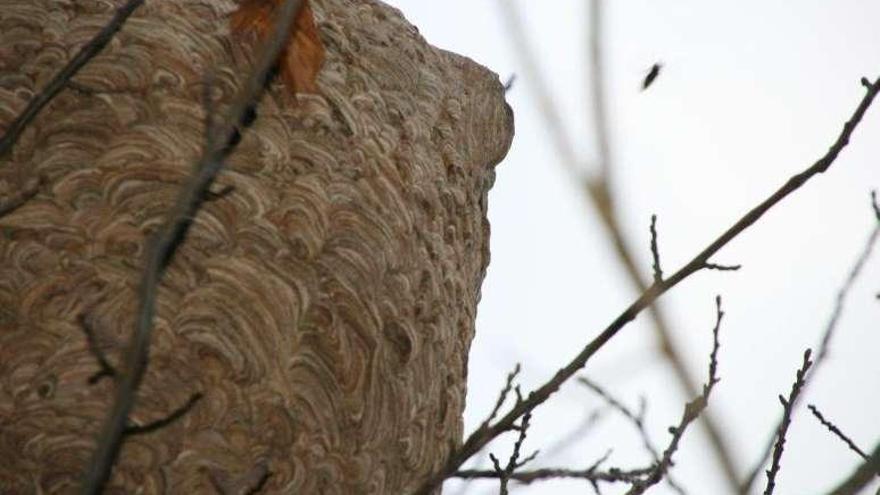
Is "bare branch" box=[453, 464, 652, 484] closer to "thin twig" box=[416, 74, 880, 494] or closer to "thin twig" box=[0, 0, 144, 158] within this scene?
"thin twig" box=[416, 74, 880, 494]

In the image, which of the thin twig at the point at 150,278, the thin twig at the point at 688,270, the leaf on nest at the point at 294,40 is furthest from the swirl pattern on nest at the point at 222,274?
the thin twig at the point at 150,278

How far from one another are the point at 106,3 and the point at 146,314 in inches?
67.2

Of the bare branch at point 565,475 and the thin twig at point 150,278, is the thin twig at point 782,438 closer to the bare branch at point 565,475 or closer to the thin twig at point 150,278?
the bare branch at point 565,475

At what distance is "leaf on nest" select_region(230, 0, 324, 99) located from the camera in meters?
3.16

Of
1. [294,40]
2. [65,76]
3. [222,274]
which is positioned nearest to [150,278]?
[65,76]

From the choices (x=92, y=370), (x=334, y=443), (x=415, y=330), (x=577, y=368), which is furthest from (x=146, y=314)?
(x=415, y=330)

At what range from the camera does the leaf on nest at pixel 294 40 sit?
10.4 ft

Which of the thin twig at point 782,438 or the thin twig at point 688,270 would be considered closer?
the thin twig at point 688,270

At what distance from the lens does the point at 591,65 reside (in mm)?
1220

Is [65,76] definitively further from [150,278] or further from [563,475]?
[563,475]

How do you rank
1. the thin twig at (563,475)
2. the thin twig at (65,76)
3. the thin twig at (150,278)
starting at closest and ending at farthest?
the thin twig at (150,278), the thin twig at (65,76), the thin twig at (563,475)

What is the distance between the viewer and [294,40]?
3154 millimetres

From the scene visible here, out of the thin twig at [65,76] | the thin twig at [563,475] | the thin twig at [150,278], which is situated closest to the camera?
the thin twig at [150,278]

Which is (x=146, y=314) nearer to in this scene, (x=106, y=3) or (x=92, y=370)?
(x=92, y=370)
